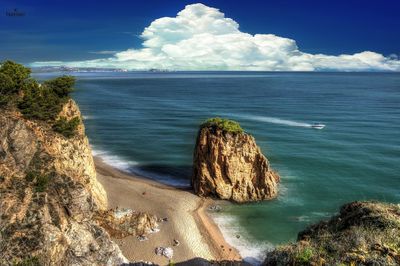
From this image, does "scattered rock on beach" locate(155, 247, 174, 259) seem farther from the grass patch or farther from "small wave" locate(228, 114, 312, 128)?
"small wave" locate(228, 114, 312, 128)

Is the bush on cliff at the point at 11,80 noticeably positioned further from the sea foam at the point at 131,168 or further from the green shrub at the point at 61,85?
the sea foam at the point at 131,168

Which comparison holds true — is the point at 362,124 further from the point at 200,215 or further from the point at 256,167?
the point at 200,215

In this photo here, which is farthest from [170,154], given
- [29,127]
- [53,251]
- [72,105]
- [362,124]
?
[362,124]

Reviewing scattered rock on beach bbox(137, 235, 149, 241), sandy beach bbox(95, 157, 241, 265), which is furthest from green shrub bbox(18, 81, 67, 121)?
scattered rock on beach bbox(137, 235, 149, 241)

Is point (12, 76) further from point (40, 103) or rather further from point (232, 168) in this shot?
point (232, 168)

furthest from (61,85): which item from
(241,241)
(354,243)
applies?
(354,243)

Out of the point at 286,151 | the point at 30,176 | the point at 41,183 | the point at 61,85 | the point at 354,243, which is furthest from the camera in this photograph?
the point at 286,151

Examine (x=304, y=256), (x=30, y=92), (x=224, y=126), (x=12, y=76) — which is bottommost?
(x=304, y=256)
